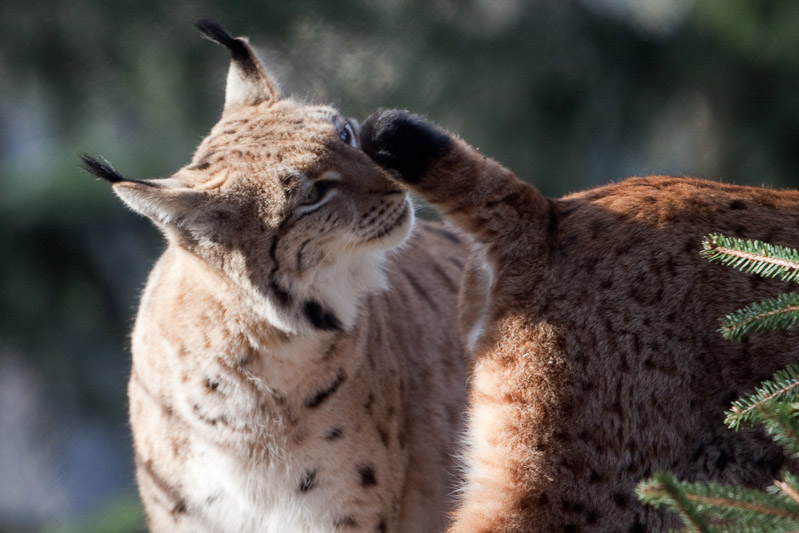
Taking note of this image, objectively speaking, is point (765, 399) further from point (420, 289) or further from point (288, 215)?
point (420, 289)

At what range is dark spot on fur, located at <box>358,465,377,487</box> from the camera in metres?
2.70

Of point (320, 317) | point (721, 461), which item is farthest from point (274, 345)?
point (721, 461)

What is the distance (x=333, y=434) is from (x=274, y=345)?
0.33 meters

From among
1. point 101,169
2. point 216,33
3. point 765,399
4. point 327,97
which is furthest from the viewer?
point 327,97

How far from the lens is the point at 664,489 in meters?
1.18

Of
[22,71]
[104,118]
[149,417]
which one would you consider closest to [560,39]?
[104,118]

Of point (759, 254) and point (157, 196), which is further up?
point (759, 254)

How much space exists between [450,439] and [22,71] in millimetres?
5497

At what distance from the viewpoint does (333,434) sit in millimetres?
2674

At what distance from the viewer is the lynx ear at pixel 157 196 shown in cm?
226

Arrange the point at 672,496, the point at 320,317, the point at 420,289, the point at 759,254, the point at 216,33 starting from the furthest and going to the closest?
the point at 420,289
the point at 216,33
the point at 320,317
the point at 759,254
the point at 672,496

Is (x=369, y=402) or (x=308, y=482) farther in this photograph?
(x=369, y=402)

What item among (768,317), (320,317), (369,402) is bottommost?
(369,402)

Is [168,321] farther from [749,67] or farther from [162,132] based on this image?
[749,67]
